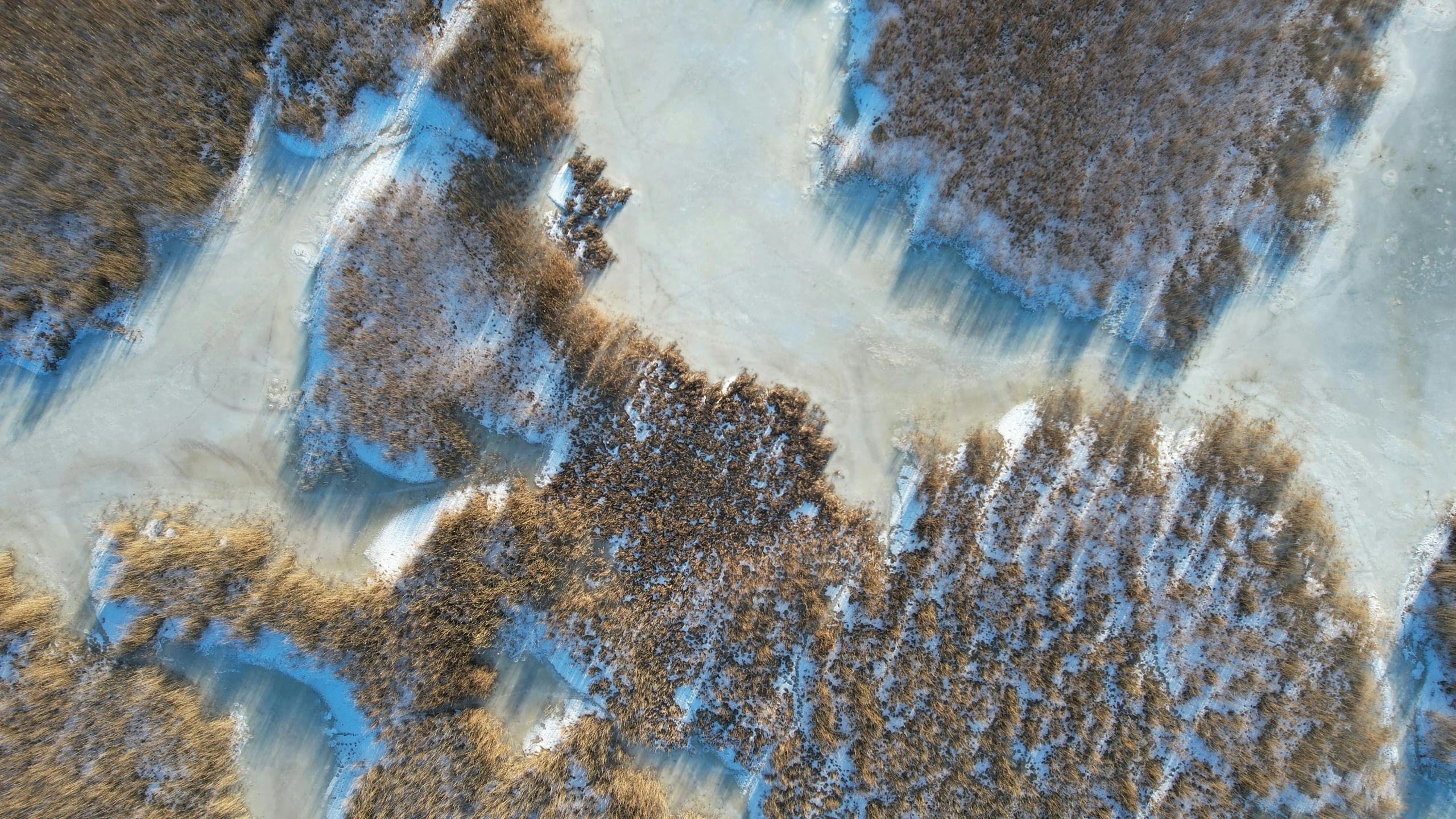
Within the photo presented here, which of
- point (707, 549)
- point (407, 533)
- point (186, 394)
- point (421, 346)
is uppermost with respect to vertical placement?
point (421, 346)

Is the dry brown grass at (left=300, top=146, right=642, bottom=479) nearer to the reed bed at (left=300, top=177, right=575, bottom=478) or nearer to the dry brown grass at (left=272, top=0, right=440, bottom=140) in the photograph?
the reed bed at (left=300, top=177, right=575, bottom=478)

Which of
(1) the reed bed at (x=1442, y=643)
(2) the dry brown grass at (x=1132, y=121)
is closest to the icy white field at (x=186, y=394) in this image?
(2) the dry brown grass at (x=1132, y=121)

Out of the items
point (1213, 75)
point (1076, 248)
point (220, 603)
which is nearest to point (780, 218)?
point (1076, 248)

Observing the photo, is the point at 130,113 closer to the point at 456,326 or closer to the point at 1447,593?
the point at 456,326

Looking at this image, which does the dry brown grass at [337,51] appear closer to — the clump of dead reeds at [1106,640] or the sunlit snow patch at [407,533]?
the sunlit snow patch at [407,533]

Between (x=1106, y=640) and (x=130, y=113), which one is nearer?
(x=130, y=113)

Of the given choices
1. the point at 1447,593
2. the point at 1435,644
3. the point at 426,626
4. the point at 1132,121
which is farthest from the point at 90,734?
the point at 1447,593
